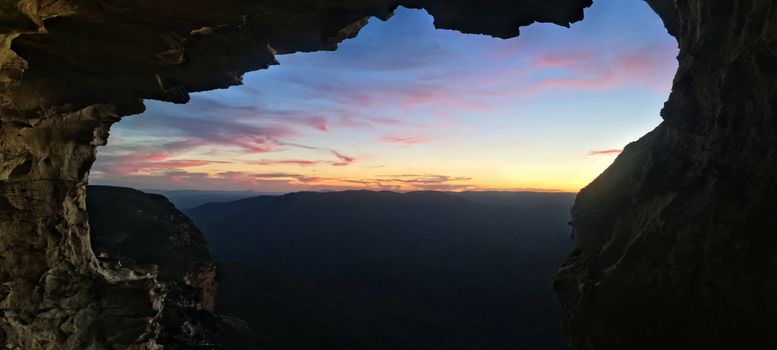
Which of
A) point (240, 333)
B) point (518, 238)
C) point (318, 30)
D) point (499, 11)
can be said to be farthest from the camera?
point (518, 238)

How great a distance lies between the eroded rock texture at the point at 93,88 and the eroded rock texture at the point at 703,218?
596cm

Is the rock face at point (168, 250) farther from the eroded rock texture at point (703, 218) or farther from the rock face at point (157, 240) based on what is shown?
the eroded rock texture at point (703, 218)

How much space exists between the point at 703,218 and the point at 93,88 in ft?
66.5

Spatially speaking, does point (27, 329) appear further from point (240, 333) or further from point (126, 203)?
point (126, 203)

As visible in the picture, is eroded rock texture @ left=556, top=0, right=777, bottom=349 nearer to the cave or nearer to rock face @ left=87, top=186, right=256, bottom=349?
the cave

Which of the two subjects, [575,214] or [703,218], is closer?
[703,218]

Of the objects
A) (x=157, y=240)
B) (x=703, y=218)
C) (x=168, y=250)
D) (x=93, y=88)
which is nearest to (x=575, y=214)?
(x=703, y=218)

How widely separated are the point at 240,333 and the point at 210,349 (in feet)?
60.6

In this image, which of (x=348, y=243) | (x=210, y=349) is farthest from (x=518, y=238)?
(x=210, y=349)

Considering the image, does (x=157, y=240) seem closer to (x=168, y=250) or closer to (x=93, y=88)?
(x=168, y=250)

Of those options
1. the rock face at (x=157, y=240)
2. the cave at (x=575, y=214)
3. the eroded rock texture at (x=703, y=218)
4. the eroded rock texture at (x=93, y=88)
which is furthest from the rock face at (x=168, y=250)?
the eroded rock texture at (x=703, y=218)

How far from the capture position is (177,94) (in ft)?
58.6

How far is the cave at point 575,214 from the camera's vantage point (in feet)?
34.2

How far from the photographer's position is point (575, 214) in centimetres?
2047
